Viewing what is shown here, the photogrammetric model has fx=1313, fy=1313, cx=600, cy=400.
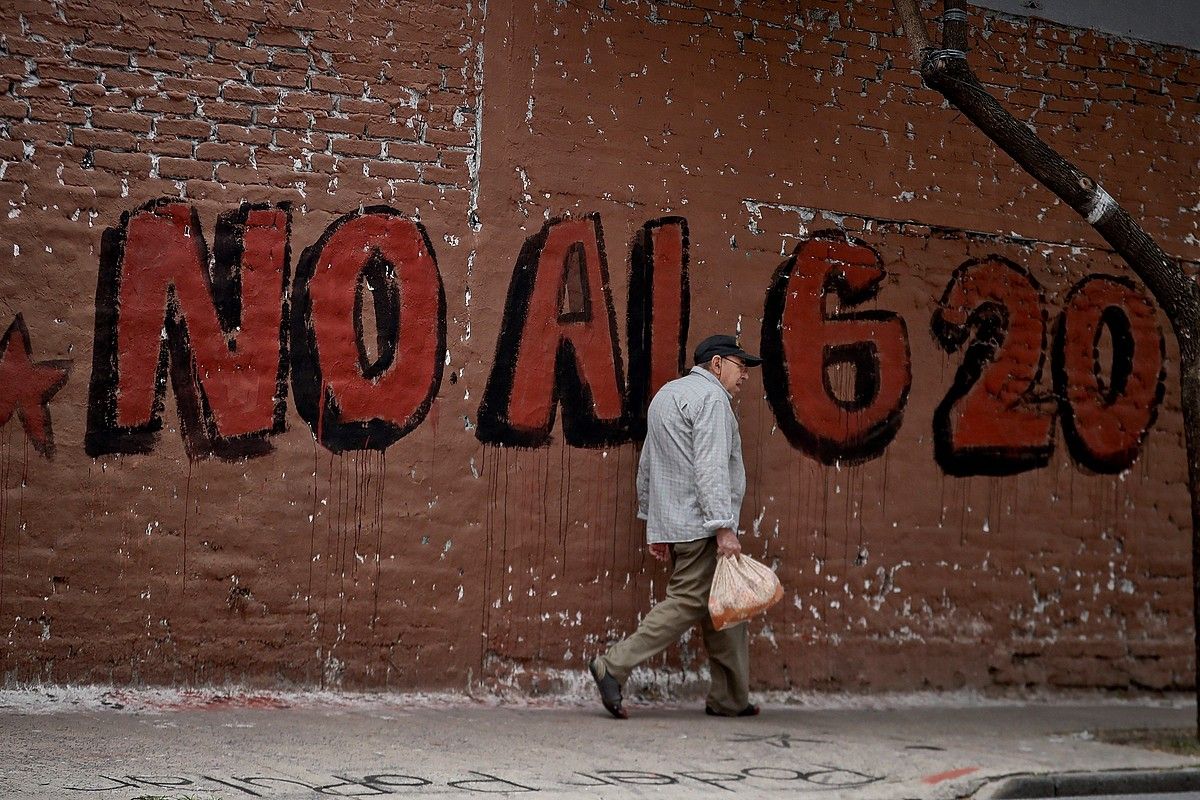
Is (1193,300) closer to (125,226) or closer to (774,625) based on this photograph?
(774,625)

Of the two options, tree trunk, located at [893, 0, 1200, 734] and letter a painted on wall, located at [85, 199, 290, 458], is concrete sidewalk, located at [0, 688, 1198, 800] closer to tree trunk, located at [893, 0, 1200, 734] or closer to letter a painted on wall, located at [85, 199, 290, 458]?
letter a painted on wall, located at [85, 199, 290, 458]

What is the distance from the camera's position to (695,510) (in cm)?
665

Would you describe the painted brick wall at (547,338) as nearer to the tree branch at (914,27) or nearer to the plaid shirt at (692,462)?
the plaid shirt at (692,462)

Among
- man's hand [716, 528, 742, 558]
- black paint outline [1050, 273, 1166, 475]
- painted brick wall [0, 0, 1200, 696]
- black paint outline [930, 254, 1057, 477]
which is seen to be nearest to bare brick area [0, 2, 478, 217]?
painted brick wall [0, 0, 1200, 696]

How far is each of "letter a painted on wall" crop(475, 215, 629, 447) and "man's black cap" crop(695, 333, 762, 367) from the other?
577mm

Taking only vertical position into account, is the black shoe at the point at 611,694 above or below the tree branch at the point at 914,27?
below

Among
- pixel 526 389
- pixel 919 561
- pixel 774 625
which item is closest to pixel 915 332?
pixel 919 561

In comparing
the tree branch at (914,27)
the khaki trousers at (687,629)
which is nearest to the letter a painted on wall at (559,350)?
the khaki trousers at (687,629)

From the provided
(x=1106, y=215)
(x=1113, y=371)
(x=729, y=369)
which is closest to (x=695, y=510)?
(x=729, y=369)

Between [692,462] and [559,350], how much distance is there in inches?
39.3

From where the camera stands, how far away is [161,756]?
16.8 feet

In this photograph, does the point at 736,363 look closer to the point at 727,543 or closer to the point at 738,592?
the point at 727,543

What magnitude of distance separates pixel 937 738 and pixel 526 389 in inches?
108

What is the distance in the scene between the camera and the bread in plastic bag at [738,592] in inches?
248
